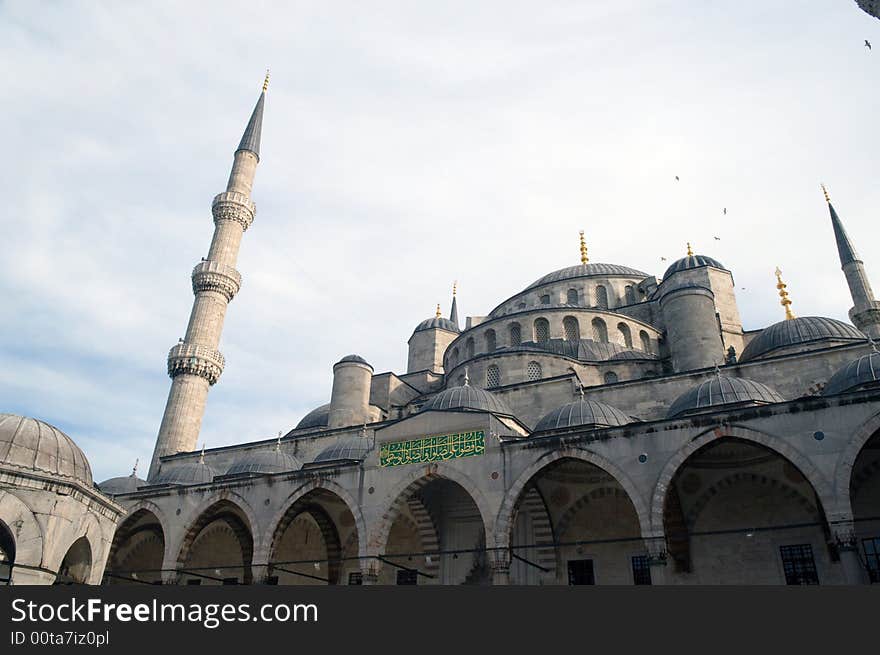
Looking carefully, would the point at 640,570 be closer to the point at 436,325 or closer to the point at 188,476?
the point at 188,476

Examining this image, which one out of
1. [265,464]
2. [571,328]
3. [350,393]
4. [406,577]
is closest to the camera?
[406,577]

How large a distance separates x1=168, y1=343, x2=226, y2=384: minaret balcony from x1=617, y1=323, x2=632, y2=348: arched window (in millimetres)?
16111

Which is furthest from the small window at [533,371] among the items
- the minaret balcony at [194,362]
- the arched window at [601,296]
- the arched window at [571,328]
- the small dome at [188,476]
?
the minaret balcony at [194,362]

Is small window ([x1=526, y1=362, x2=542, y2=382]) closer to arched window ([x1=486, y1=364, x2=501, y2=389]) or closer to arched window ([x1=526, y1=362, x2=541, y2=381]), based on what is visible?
arched window ([x1=526, y1=362, x2=541, y2=381])

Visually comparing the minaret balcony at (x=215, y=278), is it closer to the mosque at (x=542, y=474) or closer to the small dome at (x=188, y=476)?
the mosque at (x=542, y=474)

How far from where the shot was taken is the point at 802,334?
19.1 meters

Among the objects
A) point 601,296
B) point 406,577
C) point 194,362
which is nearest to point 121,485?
point 194,362

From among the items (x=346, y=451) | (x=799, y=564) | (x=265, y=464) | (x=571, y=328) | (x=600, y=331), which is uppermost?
(x=571, y=328)

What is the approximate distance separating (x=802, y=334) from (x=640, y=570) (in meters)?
8.71

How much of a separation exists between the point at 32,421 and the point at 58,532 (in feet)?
5.94

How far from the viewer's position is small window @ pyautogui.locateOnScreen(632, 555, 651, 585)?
15.7m

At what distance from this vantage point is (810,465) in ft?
39.1

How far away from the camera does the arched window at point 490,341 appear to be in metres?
25.3

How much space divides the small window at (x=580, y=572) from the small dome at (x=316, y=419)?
12.2 meters
